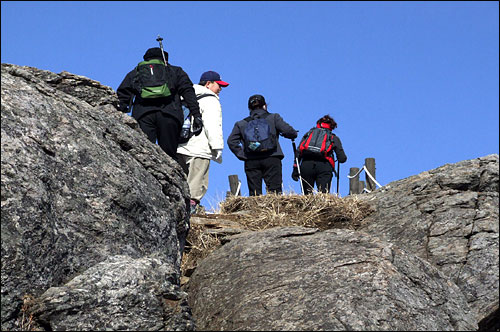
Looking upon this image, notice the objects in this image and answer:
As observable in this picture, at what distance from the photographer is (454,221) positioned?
7.46 m

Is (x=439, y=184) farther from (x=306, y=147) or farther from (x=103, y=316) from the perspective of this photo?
(x=103, y=316)

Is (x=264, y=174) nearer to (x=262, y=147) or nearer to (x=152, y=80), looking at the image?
(x=262, y=147)

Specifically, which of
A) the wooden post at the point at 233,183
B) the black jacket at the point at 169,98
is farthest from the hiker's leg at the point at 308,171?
the wooden post at the point at 233,183

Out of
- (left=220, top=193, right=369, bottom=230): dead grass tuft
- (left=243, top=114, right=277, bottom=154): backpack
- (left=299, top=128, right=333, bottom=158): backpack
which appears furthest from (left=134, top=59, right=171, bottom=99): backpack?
(left=299, top=128, right=333, bottom=158): backpack

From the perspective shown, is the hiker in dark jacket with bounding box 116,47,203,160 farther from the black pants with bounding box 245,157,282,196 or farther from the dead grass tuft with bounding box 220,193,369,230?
the black pants with bounding box 245,157,282,196

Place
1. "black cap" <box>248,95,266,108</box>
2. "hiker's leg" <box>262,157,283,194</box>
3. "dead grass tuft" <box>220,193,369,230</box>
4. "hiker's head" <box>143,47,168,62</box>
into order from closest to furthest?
"dead grass tuft" <box>220,193,369,230</box> < "hiker's head" <box>143,47,168,62</box> < "hiker's leg" <box>262,157,283,194</box> < "black cap" <box>248,95,266,108</box>

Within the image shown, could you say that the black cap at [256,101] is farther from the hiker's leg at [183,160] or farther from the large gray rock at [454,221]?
the large gray rock at [454,221]

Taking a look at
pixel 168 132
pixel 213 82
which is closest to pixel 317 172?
pixel 213 82

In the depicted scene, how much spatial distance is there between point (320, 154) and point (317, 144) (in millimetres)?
171

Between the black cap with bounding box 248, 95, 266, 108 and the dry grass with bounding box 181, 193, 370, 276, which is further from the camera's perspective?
the black cap with bounding box 248, 95, 266, 108

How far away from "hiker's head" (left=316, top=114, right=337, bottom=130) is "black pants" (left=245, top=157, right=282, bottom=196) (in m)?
1.18

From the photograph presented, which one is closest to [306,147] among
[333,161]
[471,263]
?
[333,161]

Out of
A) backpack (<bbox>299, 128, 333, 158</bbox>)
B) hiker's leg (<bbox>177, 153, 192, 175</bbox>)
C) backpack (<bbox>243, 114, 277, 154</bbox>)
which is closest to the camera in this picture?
hiker's leg (<bbox>177, 153, 192, 175</bbox>)

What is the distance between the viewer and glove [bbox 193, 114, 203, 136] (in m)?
9.09
